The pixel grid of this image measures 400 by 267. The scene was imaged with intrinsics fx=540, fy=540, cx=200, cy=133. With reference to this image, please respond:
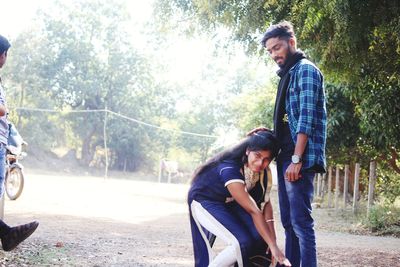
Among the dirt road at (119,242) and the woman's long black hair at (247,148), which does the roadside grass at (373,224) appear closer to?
the dirt road at (119,242)

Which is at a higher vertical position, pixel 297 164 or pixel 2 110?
pixel 2 110

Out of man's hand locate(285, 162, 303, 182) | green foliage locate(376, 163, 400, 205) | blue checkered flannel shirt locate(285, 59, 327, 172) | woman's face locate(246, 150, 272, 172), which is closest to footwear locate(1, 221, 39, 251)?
woman's face locate(246, 150, 272, 172)

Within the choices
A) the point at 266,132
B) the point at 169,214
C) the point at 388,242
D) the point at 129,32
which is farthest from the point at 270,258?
the point at 129,32

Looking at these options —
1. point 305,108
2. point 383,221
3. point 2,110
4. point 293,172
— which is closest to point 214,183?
point 293,172

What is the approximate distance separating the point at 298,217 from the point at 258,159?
523 mm

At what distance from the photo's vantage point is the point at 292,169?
3.73 meters

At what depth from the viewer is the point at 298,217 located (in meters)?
3.71

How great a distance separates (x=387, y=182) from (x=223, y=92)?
35.5m

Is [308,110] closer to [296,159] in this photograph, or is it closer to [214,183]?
[296,159]

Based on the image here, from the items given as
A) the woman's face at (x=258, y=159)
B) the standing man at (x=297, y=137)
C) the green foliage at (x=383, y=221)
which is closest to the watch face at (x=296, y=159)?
the standing man at (x=297, y=137)

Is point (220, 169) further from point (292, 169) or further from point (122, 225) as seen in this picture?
point (122, 225)

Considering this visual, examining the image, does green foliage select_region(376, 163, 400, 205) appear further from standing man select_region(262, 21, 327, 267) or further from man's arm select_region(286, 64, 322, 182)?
man's arm select_region(286, 64, 322, 182)

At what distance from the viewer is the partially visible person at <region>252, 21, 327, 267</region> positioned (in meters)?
3.72

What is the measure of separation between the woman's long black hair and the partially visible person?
0.65 ft
